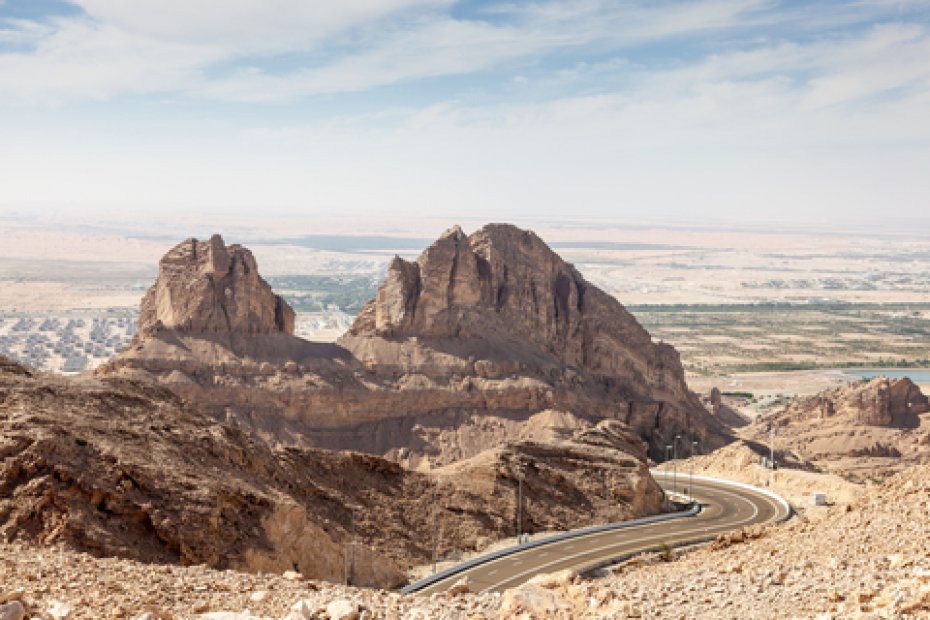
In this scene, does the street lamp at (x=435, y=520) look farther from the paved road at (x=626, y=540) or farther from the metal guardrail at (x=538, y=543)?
the paved road at (x=626, y=540)

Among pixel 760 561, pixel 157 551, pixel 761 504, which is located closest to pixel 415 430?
pixel 761 504

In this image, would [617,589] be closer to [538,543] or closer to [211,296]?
[538,543]

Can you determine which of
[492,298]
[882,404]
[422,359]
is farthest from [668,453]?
[882,404]

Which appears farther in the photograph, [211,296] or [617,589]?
[211,296]

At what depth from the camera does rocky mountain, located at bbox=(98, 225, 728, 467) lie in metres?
94.8

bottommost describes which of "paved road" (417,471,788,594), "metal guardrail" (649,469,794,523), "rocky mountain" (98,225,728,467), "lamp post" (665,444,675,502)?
"lamp post" (665,444,675,502)

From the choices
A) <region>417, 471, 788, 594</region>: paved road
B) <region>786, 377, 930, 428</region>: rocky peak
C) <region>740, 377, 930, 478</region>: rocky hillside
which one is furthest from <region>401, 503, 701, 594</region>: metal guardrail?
<region>786, 377, 930, 428</region>: rocky peak

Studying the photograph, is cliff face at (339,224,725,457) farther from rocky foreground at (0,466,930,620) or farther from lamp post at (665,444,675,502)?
rocky foreground at (0,466,930,620)

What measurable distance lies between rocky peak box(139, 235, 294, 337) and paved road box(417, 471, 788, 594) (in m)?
43.9

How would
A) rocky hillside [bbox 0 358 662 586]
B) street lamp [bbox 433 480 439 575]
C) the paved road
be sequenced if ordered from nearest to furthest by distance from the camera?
rocky hillside [bbox 0 358 662 586] < the paved road < street lamp [bbox 433 480 439 575]

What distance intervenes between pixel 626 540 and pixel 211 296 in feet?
169

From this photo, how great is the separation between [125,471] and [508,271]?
7768 centimetres

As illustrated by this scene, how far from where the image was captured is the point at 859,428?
390ft

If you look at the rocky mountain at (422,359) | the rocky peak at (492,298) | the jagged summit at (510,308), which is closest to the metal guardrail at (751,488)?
the rocky mountain at (422,359)
